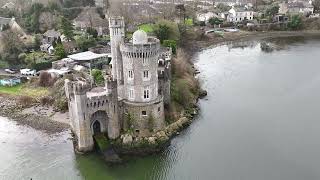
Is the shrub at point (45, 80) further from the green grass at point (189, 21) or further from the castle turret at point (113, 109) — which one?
the green grass at point (189, 21)

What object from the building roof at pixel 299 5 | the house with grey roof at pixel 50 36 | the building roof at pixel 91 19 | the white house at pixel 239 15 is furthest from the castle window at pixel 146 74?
the building roof at pixel 299 5

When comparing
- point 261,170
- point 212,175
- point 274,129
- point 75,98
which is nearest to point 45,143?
point 75,98

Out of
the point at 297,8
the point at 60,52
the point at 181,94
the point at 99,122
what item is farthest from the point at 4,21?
the point at 297,8

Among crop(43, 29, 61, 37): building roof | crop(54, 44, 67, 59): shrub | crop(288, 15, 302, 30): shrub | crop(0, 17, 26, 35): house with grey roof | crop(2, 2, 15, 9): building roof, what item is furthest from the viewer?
crop(288, 15, 302, 30): shrub

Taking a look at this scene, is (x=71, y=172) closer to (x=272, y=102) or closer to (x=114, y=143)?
(x=114, y=143)

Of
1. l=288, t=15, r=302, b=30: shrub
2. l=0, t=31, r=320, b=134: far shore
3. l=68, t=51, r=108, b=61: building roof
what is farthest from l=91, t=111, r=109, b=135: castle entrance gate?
l=288, t=15, r=302, b=30: shrub

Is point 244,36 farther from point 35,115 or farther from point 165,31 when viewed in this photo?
point 35,115

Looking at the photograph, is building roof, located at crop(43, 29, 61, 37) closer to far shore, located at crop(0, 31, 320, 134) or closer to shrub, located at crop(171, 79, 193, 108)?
far shore, located at crop(0, 31, 320, 134)
